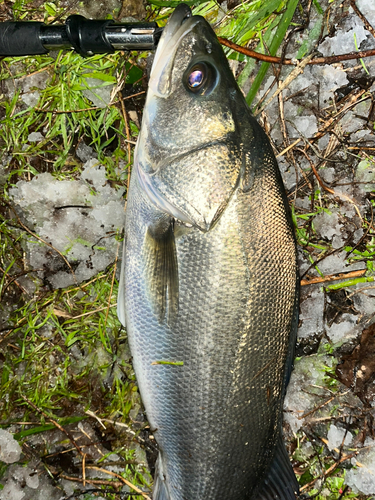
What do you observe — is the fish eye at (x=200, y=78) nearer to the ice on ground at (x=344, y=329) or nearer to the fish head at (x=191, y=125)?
the fish head at (x=191, y=125)

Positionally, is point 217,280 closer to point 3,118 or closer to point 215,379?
point 215,379

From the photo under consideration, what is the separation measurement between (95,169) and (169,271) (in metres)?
1.12

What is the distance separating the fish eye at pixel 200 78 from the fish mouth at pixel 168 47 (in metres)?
0.10

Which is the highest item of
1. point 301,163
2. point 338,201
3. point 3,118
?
point 3,118

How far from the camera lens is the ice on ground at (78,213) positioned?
2.52 meters

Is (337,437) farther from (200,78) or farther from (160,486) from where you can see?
(200,78)

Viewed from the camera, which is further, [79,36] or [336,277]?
[336,277]

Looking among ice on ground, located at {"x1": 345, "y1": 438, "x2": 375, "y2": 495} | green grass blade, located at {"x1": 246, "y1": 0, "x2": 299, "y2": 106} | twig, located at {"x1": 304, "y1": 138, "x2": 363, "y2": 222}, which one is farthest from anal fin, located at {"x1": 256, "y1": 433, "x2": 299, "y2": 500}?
green grass blade, located at {"x1": 246, "y1": 0, "x2": 299, "y2": 106}

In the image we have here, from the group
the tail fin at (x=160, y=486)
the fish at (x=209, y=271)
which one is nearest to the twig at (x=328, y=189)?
the fish at (x=209, y=271)

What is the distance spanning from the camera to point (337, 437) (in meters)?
2.47

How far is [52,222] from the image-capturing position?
8.29 feet

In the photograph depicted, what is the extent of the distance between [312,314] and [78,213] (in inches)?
69.2

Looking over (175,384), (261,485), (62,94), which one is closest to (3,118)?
(62,94)

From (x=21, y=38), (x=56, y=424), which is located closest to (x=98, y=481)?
(x=56, y=424)
